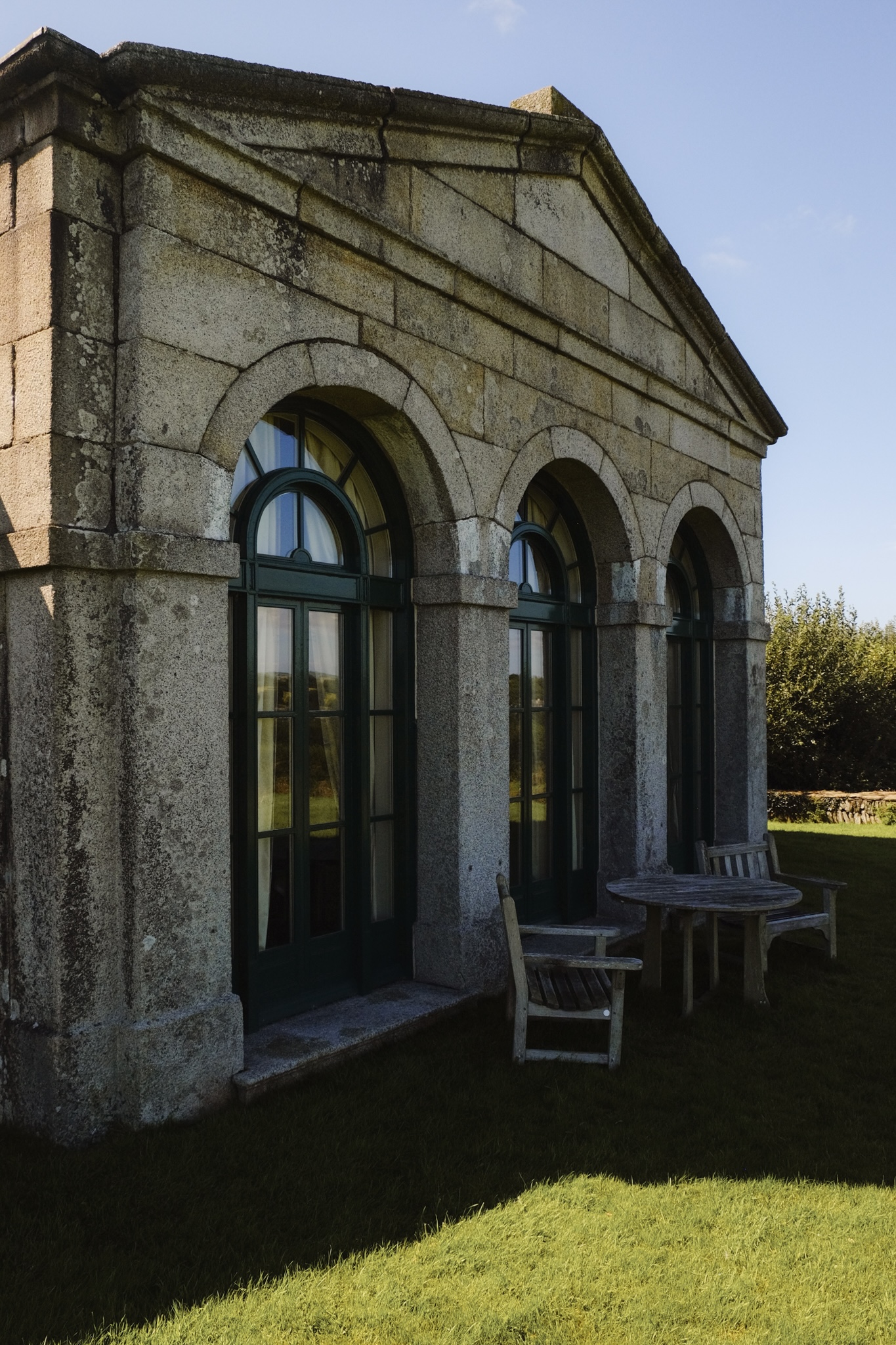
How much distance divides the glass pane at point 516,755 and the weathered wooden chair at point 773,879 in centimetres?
132

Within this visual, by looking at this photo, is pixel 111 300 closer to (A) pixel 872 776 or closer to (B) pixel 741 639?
(B) pixel 741 639

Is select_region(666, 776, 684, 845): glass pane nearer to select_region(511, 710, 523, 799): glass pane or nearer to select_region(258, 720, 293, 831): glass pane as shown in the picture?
select_region(511, 710, 523, 799): glass pane

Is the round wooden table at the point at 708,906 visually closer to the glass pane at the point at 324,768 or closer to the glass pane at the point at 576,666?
the glass pane at the point at 576,666

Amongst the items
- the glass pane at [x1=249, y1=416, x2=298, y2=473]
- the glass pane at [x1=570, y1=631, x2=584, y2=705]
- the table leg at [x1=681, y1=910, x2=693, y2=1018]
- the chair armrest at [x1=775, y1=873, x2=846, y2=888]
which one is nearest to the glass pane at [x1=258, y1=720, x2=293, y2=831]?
the glass pane at [x1=249, y1=416, x2=298, y2=473]

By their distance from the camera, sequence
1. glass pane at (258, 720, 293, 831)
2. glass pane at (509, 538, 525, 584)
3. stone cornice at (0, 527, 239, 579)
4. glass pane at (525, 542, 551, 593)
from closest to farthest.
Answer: stone cornice at (0, 527, 239, 579)
glass pane at (258, 720, 293, 831)
glass pane at (509, 538, 525, 584)
glass pane at (525, 542, 551, 593)

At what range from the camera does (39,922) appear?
3701 mm

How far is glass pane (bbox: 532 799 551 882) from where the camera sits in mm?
6691

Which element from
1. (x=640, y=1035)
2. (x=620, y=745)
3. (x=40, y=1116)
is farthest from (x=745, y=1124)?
(x=620, y=745)

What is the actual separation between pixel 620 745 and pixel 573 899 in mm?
1157

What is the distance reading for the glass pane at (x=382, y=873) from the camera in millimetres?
5402

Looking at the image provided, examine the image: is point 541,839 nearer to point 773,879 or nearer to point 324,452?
point 773,879

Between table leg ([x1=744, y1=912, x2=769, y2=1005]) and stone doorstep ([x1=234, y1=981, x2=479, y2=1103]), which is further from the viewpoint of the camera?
table leg ([x1=744, y1=912, x2=769, y2=1005])

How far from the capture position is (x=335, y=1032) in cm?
459

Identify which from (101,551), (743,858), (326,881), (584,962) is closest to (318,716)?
(326,881)
